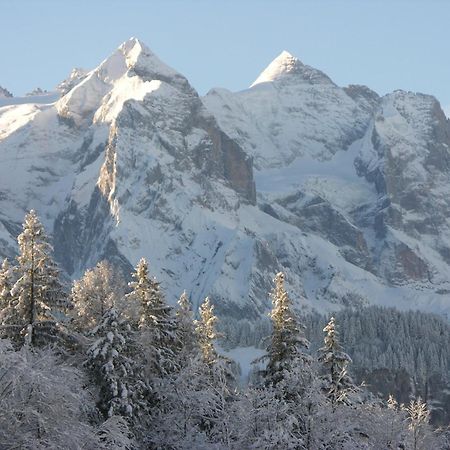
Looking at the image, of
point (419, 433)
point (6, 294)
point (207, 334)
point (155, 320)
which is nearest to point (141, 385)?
point (155, 320)

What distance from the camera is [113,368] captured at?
4084 cm

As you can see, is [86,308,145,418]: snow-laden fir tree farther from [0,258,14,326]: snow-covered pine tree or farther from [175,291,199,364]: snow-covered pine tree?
[175,291,199,364]: snow-covered pine tree

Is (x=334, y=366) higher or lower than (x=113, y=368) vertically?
lower

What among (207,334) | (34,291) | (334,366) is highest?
(34,291)

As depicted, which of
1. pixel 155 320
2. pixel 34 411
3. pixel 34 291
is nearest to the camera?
pixel 34 411

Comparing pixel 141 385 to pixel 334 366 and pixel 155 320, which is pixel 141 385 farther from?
pixel 334 366

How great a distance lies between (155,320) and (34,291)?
30.4 feet

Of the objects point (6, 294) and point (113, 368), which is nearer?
point (113, 368)

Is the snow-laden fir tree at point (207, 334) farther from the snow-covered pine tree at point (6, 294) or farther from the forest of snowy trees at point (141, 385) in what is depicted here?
the snow-covered pine tree at point (6, 294)

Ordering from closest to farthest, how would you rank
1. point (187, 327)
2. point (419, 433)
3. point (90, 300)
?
point (90, 300) < point (419, 433) < point (187, 327)

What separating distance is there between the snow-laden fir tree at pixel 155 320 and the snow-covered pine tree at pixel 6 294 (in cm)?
795

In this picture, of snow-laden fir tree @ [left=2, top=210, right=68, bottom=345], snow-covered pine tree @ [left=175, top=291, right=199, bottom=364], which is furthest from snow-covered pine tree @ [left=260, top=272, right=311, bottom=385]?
snow-laden fir tree @ [left=2, top=210, right=68, bottom=345]

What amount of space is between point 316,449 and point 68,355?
14.5 metres

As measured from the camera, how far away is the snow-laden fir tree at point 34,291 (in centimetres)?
4347
